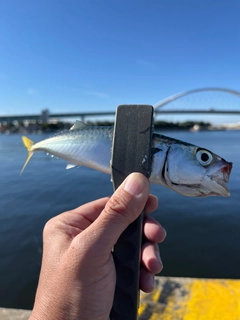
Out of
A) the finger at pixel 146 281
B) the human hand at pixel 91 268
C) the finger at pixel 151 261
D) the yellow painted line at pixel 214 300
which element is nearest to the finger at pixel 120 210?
the human hand at pixel 91 268

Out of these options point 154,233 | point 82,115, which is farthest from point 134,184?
point 82,115

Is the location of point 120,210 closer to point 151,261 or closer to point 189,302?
point 151,261

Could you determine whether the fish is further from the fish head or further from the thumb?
the thumb

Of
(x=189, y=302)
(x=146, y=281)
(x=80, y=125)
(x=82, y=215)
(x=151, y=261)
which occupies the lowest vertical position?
(x=189, y=302)

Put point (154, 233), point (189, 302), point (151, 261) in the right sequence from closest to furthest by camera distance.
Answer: point (151, 261) → point (154, 233) → point (189, 302)

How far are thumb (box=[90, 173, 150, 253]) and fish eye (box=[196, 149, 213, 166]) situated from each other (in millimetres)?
515

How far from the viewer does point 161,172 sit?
194 centimetres

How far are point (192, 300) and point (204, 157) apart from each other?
113 inches

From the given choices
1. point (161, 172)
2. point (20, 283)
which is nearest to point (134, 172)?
point (161, 172)

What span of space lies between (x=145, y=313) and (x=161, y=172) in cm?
270

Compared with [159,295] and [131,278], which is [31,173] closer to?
[159,295]

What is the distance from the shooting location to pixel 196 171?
1886 millimetres

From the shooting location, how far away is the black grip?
6.15ft

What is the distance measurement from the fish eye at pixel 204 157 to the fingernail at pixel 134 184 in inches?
21.5
